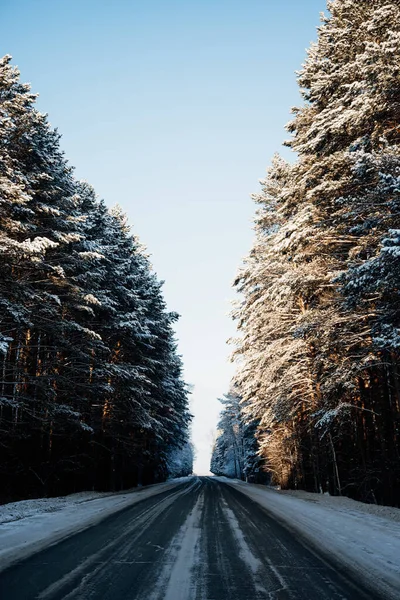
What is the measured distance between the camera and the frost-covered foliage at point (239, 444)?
116 ft

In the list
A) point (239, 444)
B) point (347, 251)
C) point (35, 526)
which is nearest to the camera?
point (35, 526)

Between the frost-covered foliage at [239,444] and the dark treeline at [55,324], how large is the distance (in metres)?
8.77

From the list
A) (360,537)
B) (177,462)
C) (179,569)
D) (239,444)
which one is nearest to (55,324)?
(179,569)

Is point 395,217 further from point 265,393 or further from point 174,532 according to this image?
point 265,393

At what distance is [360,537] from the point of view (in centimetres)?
678

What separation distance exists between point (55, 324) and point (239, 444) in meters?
47.7

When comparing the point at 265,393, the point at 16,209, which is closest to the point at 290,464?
the point at 265,393

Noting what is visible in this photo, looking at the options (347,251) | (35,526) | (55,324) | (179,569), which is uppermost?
(347,251)

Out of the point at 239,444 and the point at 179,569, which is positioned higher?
the point at 179,569

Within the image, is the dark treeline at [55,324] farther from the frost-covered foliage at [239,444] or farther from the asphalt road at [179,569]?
the frost-covered foliage at [239,444]

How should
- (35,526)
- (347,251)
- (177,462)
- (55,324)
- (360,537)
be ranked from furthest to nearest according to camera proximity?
(177,462) → (347,251) → (55,324) → (35,526) → (360,537)

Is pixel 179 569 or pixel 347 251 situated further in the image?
pixel 347 251

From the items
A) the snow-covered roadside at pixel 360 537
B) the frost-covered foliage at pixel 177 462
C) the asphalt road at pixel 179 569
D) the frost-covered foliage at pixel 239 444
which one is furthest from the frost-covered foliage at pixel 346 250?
the frost-covered foliage at pixel 177 462

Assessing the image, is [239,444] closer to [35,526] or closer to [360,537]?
[35,526]
